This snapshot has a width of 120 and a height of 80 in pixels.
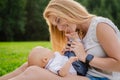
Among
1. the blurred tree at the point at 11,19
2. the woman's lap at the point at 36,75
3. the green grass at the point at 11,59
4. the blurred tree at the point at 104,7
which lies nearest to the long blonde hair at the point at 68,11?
the woman's lap at the point at 36,75

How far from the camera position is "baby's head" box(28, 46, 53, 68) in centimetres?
415

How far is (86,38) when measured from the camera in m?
4.21

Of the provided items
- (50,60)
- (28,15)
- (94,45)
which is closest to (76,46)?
(94,45)

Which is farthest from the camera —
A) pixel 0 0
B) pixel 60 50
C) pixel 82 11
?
pixel 0 0

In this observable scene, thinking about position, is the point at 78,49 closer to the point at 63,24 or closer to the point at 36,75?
the point at 63,24

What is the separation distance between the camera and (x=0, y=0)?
3812 centimetres

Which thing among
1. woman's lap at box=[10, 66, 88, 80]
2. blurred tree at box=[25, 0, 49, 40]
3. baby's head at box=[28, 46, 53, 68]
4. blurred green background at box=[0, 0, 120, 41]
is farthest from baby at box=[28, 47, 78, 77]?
blurred tree at box=[25, 0, 49, 40]

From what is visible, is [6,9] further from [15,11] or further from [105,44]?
[105,44]

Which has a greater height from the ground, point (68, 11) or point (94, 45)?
point (68, 11)

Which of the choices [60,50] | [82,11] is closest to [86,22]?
[82,11]

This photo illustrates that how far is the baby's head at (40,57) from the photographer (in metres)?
4.15

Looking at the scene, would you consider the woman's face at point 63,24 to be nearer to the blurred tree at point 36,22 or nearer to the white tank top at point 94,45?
the white tank top at point 94,45

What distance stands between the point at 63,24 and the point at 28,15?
3914cm

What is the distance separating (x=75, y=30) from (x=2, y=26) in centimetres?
3618
